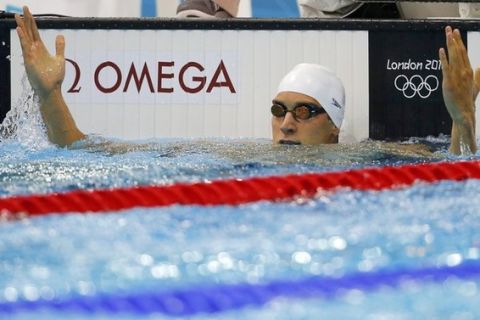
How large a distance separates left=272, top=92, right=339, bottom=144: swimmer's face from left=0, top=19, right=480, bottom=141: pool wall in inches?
18.4

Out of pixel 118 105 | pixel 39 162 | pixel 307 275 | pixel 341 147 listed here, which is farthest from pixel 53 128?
pixel 307 275

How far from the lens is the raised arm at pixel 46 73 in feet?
8.80

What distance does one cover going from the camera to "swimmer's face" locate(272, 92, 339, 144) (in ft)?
9.35

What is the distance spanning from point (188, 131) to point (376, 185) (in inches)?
60.7

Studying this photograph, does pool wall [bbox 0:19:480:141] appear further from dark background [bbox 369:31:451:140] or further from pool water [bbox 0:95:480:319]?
pool water [bbox 0:95:480:319]

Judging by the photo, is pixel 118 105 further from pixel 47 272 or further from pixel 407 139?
pixel 47 272

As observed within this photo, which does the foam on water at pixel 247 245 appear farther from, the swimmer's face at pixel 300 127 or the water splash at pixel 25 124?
the water splash at pixel 25 124

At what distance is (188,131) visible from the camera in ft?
11.5

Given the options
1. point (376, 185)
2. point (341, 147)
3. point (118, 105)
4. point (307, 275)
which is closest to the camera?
point (307, 275)

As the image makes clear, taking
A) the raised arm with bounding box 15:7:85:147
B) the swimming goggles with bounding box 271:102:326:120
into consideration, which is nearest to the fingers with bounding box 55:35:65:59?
the raised arm with bounding box 15:7:85:147

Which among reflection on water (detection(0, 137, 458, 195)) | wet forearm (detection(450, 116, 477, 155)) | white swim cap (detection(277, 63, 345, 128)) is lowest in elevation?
reflection on water (detection(0, 137, 458, 195))

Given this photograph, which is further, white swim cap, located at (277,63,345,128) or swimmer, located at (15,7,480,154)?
white swim cap, located at (277,63,345,128)

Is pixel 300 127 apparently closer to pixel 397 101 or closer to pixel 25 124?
pixel 397 101

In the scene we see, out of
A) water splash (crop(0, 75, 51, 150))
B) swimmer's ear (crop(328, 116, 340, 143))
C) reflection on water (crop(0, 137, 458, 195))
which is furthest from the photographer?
swimmer's ear (crop(328, 116, 340, 143))
